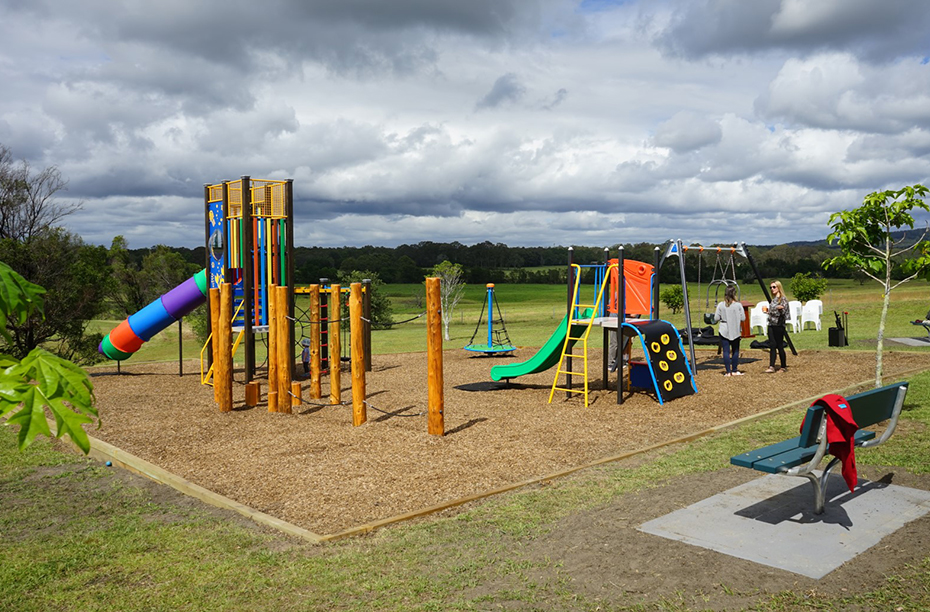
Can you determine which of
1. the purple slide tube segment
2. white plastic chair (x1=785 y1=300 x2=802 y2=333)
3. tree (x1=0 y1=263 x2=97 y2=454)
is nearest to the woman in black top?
the purple slide tube segment

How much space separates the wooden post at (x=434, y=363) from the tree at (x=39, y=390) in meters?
7.20

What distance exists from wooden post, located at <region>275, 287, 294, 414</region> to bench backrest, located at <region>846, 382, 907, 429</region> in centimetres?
833

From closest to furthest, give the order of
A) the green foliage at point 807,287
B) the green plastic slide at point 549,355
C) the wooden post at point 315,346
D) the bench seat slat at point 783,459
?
the bench seat slat at point 783,459 < the green plastic slide at point 549,355 < the wooden post at point 315,346 < the green foliage at point 807,287

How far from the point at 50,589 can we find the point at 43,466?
4.48 metres

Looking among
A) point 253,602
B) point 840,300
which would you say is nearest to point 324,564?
point 253,602

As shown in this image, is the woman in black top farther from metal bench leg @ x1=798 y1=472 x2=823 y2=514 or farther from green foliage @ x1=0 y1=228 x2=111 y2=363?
green foliage @ x1=0 y1=228 x2=111 y2=363

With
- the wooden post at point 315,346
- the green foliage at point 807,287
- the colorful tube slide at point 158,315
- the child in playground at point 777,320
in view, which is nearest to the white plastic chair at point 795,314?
the green foliage at point 807,287

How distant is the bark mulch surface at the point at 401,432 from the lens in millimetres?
7422

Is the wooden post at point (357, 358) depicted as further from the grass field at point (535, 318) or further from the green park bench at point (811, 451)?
the grass field at point (535, 318)

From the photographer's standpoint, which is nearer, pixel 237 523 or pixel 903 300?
pixel 237 523

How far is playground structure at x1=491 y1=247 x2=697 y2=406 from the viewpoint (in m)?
12.2

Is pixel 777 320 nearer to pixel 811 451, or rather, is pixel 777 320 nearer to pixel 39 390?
pixel 811 451

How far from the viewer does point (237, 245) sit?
1508cm

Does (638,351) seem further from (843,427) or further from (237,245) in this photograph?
(843,427)
